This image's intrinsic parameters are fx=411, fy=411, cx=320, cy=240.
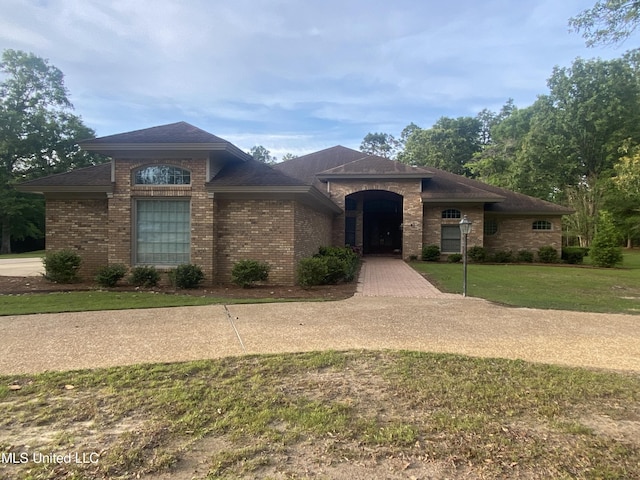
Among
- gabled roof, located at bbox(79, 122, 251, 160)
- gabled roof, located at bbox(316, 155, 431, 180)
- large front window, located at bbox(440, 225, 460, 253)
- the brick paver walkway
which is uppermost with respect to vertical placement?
gabled roof, located at bbox(316, 155, 431, 180)

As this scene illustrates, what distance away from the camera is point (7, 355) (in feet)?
16.8

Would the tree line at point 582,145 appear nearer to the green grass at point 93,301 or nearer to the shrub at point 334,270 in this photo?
the shrub at point 334,270

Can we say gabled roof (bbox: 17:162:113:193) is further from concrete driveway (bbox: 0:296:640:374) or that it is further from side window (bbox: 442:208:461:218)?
side window (bbox: 442:208:461:218)

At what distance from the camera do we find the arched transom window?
39.0 feet

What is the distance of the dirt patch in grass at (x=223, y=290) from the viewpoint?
1019 cm

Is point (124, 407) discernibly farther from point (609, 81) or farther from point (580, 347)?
point (609, 81)

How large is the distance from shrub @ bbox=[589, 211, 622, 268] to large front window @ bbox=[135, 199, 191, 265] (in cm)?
1961

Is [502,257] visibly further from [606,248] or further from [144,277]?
[144,277]

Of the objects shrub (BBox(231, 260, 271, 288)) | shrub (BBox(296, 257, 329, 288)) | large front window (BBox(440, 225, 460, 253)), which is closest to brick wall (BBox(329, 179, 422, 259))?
large front window (BBox(440, 225, 460, 253))

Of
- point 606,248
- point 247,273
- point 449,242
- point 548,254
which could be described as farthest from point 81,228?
point 548,254

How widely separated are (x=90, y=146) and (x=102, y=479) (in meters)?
11.2

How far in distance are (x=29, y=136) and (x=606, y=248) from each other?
138 feet

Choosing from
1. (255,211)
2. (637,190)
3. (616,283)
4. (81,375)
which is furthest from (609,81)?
(81,375)

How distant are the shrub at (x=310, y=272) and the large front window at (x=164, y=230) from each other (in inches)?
136
